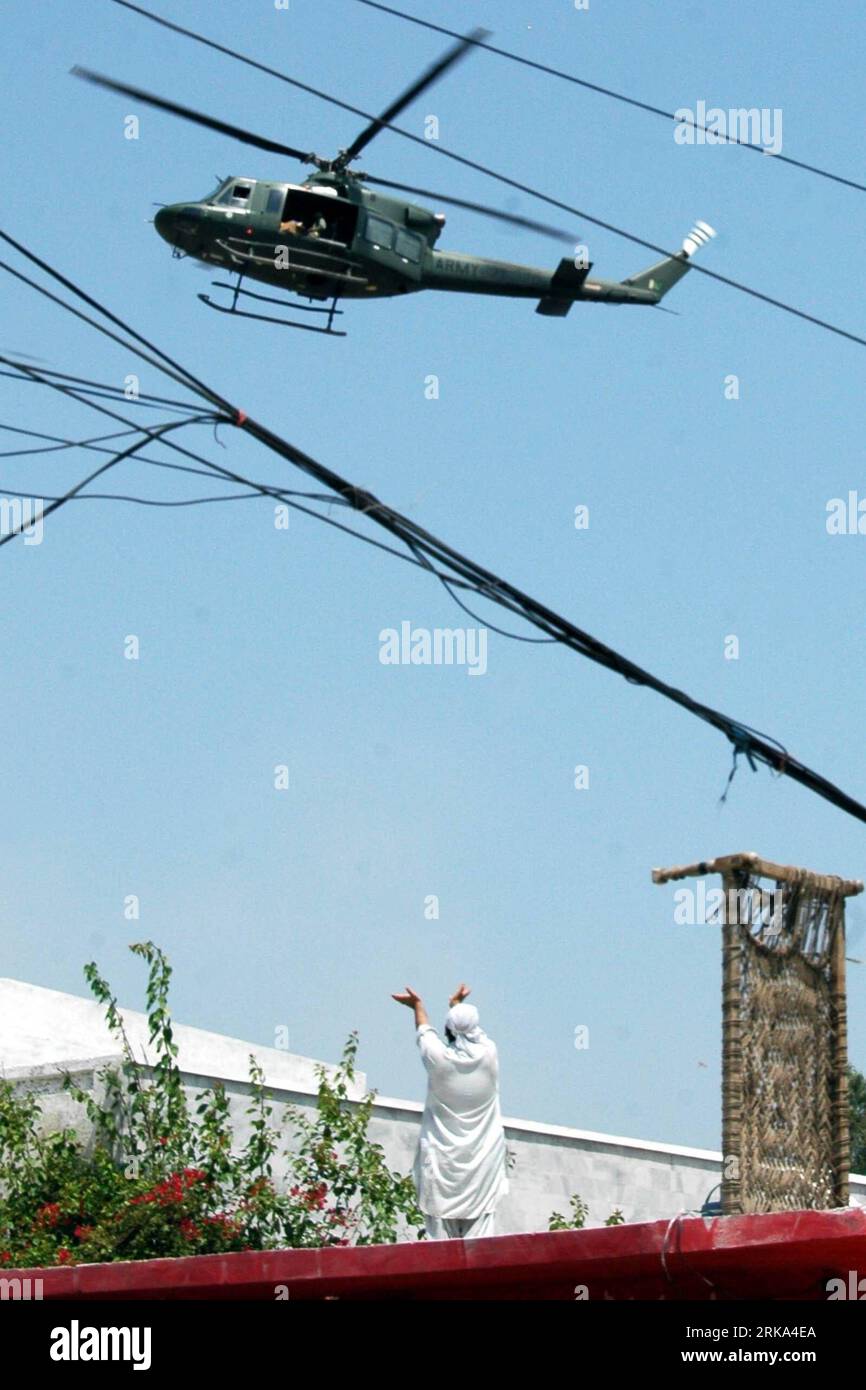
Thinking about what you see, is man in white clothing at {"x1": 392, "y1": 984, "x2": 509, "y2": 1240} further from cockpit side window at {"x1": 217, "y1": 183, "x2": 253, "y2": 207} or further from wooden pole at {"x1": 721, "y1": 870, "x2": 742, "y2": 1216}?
cockpit side window at {"x1": 217, "y1": 183, "x2": 253, "y2": 207}

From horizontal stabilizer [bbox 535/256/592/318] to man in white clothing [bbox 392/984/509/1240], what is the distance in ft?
52.3

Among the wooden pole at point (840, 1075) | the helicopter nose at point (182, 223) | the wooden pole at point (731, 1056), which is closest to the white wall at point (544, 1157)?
the wooden pole at point (840, 1075)

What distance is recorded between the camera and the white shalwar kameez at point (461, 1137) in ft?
37.8

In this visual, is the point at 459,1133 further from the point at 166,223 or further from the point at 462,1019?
the point at 166,223

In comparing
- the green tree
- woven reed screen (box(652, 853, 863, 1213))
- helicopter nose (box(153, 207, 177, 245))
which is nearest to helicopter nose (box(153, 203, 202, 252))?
helicopter nose (box(153, 207, 177, 245))

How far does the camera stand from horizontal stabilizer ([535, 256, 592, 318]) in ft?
83.6

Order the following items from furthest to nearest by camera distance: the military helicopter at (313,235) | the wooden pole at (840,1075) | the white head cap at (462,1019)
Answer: the military helicopter at (313,235) < the white head cap at (462,1019) < the wooden pole at (840,1075)

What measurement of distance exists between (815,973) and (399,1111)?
8147mm

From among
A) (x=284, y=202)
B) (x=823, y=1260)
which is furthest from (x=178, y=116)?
(x=823, y=1260)

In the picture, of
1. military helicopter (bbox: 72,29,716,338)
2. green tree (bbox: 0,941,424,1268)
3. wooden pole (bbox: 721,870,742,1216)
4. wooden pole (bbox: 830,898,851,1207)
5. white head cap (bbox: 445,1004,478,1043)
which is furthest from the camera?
military helicopter (bbox: 72,29,716,338)

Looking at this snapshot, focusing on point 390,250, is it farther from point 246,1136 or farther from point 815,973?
point 815,973

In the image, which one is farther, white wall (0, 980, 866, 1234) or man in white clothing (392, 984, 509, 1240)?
white wall (0, 980, 866, 1234)

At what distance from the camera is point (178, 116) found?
1458 cm

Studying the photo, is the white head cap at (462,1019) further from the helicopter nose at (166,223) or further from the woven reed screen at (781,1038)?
the helicopter nose at (166,223)
